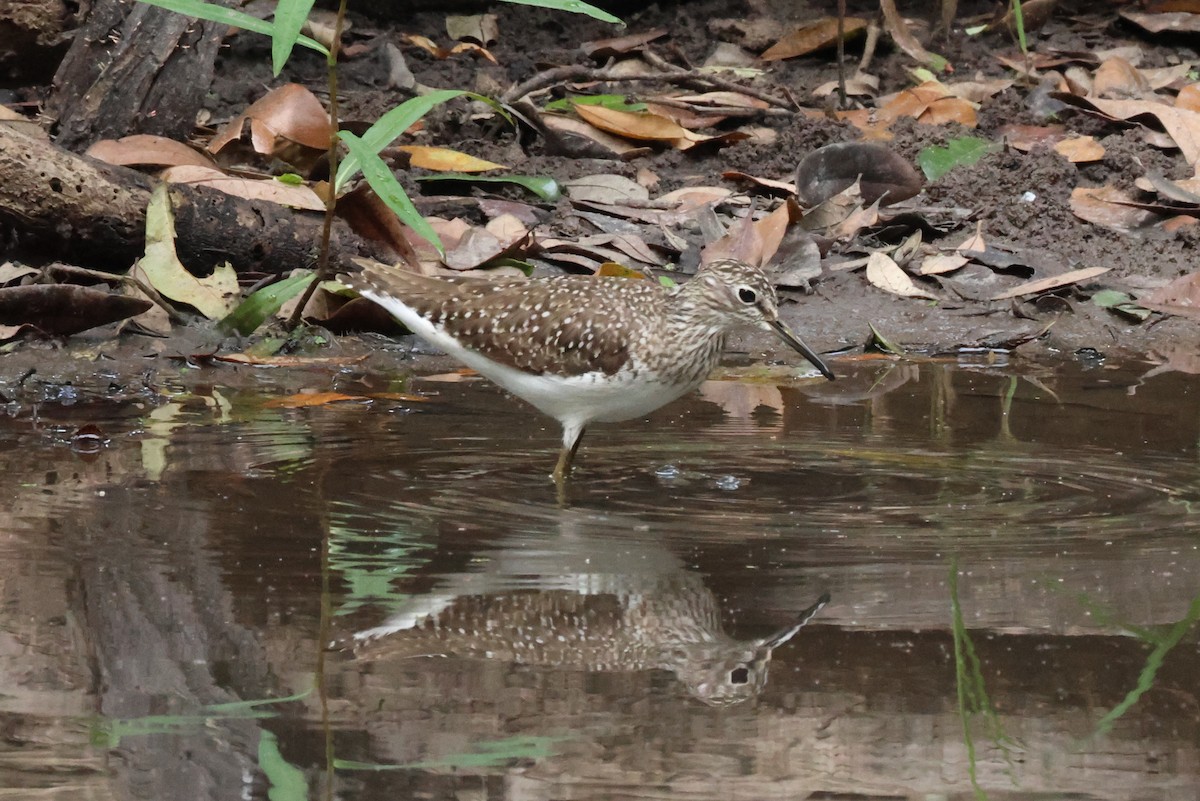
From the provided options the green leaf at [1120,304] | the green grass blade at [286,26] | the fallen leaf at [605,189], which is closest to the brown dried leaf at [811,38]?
the fallen leaf at [605,189]

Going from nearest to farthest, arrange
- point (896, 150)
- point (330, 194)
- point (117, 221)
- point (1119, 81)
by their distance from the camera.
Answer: point (330, 194), point (117, 221), point (896, 150), point (1119, 81)

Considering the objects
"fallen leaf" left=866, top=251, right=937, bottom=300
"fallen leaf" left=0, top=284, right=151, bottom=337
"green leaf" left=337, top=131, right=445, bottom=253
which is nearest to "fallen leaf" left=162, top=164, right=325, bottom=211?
"fallen leaf" left=0, top=284, right=151, bottom=337

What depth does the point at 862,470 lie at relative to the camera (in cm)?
612

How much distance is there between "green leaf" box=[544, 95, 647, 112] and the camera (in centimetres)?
1020

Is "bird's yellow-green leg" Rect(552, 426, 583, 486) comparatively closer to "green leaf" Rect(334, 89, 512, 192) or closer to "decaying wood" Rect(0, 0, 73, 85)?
"green leaf" Rect(334, 89, 512, 192)

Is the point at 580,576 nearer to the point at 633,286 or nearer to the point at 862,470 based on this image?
the point at 862,470

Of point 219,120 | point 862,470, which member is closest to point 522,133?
point 219,120

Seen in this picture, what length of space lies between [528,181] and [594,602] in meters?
5.23

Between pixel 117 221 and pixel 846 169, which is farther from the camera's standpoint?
pixel 846 169

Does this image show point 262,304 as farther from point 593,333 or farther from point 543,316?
point 593,333

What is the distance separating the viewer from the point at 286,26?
5773 mm

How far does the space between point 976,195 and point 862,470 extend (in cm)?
420

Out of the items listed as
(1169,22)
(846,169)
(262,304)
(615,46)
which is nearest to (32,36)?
(262,304)

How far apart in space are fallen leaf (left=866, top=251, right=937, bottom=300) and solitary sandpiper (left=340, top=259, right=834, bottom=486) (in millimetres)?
2462
